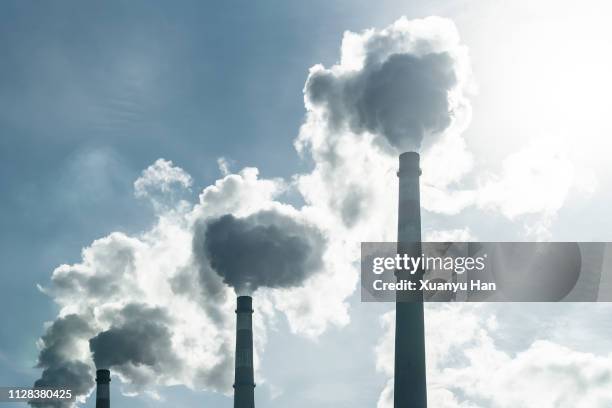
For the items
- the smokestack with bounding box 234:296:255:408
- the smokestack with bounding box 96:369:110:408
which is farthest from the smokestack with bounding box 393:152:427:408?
the smokestack with bounding box 96:369:110:408

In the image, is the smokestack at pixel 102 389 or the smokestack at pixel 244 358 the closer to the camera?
the smokestack at pixel 244 358

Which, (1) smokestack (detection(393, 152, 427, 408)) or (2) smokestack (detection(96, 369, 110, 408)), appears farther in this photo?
(2) smokestack (detection(96, 369, 110, 408))

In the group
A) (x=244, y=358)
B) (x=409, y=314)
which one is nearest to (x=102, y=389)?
(x=244, y=358)

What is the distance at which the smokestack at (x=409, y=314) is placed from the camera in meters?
28.4

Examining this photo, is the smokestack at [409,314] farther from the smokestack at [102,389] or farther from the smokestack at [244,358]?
the smokestack at [102,389]

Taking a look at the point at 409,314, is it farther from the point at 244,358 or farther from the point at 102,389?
the point at 102,389

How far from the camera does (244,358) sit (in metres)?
34.9

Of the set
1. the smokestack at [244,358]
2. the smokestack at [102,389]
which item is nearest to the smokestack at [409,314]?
the smokestack at [244,358]

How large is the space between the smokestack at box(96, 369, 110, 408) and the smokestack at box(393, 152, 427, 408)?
1981 cm

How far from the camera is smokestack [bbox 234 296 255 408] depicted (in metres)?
34.1

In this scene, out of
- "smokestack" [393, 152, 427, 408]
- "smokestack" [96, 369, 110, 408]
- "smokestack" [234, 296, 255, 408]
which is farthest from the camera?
"smokestack" [96, 369, 110, 408]

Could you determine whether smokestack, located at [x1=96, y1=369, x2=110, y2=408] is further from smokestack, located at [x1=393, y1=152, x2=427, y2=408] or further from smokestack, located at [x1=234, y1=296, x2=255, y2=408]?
smokestack, located at [x1=393, y1=152, x2=427, y2=408]

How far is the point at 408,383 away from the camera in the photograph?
93.3ft

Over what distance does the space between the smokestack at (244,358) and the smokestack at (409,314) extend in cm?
835
